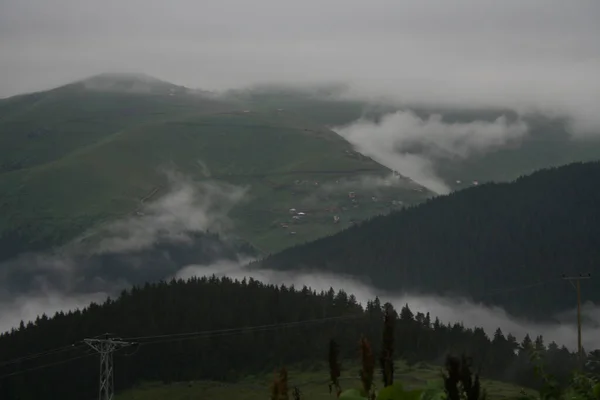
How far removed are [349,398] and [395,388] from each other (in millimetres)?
637

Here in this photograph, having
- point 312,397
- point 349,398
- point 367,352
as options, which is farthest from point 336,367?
point 312,397

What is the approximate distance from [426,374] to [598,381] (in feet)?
608

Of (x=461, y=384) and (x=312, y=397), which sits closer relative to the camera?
(x=461, y=384)

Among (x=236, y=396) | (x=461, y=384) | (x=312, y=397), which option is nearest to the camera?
(x=461, y=384)

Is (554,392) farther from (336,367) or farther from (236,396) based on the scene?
(236,396)

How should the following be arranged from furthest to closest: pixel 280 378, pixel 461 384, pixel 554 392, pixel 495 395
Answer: pixel 495 395 < pixel 554 392 < pixel 280 378 < pixel 461 384

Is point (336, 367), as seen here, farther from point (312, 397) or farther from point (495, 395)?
point (312, 397)

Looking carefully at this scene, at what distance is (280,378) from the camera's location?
10.9 m

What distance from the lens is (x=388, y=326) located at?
11.0 metres

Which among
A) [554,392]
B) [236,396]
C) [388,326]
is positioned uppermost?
[388,326]

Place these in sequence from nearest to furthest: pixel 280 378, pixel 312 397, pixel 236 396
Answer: pixel 280 378
pixel 312 397
pixel 236 396

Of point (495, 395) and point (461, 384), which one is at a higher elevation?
point (461, 384)

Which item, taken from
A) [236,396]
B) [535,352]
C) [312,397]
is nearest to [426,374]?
[312,397]

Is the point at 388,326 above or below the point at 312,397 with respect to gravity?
above
